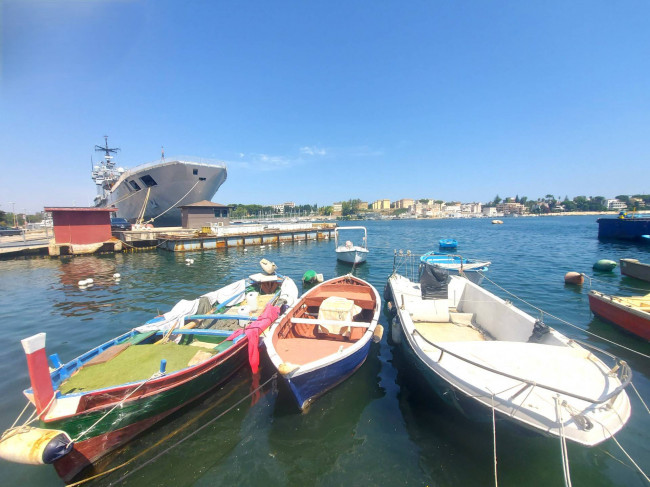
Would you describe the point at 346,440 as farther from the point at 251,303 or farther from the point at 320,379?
the point at 251,303

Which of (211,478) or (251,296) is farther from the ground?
(251,296)

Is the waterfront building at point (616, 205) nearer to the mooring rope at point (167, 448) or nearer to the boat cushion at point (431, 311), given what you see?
the boat cushion at point (431, 311)

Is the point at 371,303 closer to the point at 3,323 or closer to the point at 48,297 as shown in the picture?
the point at 3,323

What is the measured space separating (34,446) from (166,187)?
159ft

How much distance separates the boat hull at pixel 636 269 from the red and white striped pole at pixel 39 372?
25.0m

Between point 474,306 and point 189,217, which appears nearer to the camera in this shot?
point 474,306

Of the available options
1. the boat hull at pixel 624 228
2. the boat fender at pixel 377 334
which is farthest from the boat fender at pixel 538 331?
the boat hull at pixel 624 228

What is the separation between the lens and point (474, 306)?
8.40 metres

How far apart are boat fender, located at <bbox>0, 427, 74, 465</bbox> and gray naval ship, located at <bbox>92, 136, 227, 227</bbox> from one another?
4533cm

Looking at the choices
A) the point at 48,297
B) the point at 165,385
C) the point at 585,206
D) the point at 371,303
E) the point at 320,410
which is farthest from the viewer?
the point at 585,206

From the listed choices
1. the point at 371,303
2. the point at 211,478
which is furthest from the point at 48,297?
the point at 371,303

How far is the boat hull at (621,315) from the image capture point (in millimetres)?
8250

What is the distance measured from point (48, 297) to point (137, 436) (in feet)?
48.3

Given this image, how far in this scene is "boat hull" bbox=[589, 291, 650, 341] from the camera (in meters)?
8.25
